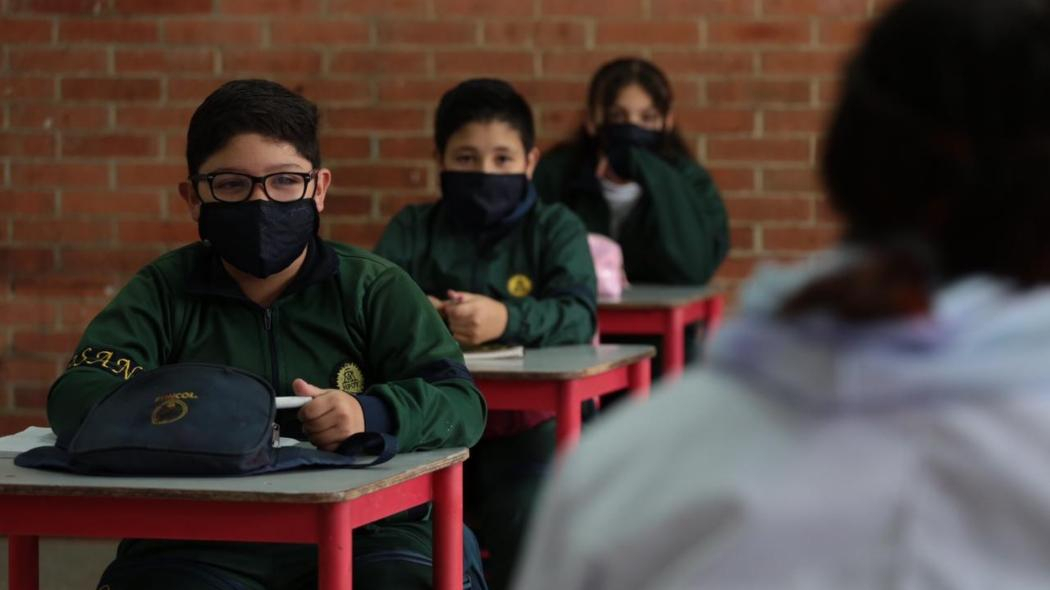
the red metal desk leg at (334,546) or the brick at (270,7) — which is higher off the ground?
the brick at (270,7)

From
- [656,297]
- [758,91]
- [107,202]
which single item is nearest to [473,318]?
[656,297]

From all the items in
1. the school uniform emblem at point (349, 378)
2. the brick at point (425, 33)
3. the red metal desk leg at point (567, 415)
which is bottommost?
the red metal desk leg at point (567, 415)

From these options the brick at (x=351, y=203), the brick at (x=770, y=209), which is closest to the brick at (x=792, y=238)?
the brick at (x=770, y=209)

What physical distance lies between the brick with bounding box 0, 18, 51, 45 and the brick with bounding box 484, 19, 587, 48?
141cm

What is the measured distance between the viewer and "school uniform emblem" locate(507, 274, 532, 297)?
154 inches

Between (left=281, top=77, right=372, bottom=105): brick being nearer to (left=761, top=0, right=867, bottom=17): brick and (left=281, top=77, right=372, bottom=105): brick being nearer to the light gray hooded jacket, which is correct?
(left=761, top=0, right=867, bottom=17): brick

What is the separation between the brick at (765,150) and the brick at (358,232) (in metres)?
1.13

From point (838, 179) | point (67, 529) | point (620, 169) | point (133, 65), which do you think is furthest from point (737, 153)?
point (838, 179)

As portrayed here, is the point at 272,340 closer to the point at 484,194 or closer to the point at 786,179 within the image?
the point at 484,194

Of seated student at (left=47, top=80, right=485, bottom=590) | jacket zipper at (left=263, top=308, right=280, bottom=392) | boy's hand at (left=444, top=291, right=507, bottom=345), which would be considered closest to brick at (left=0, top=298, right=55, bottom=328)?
boy's hand at (left=444, top=291, right=507, bottom=345)

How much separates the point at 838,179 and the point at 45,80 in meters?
4.67

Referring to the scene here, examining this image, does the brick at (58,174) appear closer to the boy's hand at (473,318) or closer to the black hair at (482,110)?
the black hair at (482,110)

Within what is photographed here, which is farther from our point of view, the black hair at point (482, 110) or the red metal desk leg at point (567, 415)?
the black hair at point (482, 110)

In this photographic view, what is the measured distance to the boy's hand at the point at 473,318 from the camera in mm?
3537
